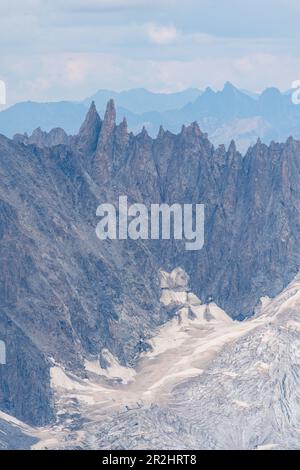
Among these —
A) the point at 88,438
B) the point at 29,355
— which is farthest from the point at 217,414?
the point at 29,355

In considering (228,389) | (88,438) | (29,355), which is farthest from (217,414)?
(29,355)

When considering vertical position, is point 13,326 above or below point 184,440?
above

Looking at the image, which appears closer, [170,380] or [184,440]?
[184,440]

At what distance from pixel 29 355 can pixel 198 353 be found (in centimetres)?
2997

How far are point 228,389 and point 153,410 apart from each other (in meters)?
15.2

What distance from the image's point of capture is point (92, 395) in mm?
183750

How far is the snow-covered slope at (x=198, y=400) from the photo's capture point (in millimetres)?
161500

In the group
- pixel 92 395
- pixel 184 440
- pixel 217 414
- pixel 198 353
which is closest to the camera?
pixel 184 440

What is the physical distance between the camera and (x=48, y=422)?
176 meters

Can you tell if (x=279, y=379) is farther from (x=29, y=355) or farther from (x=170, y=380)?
(x=29, y=355)

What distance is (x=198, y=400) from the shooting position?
176 m

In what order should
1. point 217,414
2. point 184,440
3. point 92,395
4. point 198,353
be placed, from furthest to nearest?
point 198,353, point 92,395, point 217,414, point 184,440

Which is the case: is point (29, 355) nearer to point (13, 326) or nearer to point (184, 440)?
point (13, 326)

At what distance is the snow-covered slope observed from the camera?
6358 inches
